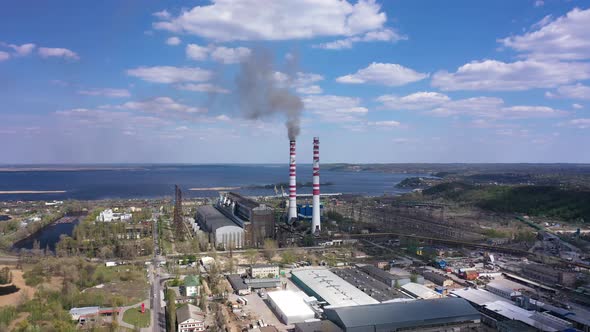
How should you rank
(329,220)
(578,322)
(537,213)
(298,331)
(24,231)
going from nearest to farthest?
(298,331) → (578,322) → (24,231) → (329,220) → (537,213)

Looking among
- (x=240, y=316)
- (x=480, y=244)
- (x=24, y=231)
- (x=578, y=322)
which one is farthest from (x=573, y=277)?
(x=24, y=231)

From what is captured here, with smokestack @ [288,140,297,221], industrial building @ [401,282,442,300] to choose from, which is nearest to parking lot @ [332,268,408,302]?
industrial building @ [401,282,442,300]

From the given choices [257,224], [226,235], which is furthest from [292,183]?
[226,235]

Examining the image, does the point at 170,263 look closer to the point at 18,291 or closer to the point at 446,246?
the point at 18,291

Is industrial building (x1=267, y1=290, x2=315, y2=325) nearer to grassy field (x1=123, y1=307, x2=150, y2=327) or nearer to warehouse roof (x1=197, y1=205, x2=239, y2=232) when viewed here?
grassy field (x1=123, y1=307, x2=150, y2=327)

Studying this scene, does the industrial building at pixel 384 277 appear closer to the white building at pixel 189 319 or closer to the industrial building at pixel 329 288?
the industrial building at pixel 329 288

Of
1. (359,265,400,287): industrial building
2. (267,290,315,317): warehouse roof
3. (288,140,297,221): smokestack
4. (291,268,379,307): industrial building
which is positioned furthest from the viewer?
(288,140,297,221): smokestack
